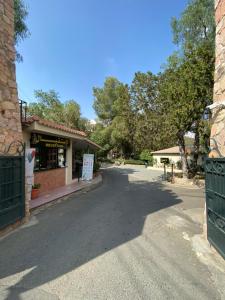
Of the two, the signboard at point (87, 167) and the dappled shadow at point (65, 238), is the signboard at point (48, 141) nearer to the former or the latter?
the signboard at point (87, 167)

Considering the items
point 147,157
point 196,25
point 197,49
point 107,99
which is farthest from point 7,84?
point 107,99

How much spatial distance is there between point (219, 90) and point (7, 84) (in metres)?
5.28

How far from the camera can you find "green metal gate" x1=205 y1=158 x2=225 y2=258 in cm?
379

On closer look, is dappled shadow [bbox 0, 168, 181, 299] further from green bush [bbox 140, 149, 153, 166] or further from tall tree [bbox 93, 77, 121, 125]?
tall tree [bbox 93, 77, 121, 125]

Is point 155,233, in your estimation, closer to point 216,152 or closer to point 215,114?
point 216,152

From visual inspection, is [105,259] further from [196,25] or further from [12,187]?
[196,25]

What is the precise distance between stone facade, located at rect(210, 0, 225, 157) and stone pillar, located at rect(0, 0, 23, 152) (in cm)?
501

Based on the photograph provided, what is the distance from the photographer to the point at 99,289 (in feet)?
10.3

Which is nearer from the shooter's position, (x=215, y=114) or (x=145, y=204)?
(x=215, y=114)

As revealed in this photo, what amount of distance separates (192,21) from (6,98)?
48.8 ft

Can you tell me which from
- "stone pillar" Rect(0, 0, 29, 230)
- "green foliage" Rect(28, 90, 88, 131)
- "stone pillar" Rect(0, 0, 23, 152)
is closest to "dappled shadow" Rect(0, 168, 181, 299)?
"stone pillar" Rect(0, 0, 29, 230)

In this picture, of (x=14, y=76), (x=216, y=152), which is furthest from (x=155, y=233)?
(x=14, y=76)

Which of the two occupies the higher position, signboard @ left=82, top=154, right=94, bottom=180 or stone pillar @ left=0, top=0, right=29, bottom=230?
stone pillar @ left=0, top=0, right=29, bottom=230

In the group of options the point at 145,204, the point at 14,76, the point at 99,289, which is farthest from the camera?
the point at 145,204
